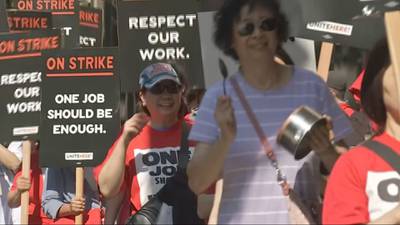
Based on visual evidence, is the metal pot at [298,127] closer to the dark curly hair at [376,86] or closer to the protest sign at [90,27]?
the dark curly hair at [376,86]

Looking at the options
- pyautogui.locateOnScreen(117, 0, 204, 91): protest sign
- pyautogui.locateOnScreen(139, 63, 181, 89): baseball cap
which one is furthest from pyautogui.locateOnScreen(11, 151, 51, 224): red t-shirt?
pyautogui.locateOnScreen(139, 63, 181, 89): baseball cap

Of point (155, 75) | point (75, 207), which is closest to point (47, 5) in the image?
point (75, 207)

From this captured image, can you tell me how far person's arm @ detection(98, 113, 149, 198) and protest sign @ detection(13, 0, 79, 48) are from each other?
2.13 m

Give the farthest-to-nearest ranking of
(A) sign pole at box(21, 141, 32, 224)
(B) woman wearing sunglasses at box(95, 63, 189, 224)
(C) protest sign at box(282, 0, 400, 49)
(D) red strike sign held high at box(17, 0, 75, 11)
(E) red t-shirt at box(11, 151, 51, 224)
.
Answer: (D) red strike sign held high at box(17, 0, 75, 11) → (E) red t-shirt at box(11, 151, 51, 224) → (A) sign pole at box(21, 141, 32, 224) → (B) woman wearing sunglasses at box(95, 63, 189, 224) → (C) protest sign at box(282, 0, 400, 49)

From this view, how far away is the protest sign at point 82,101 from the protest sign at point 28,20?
100cm

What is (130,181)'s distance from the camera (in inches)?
190

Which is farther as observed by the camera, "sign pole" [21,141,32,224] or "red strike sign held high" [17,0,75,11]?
"red strike sign held high" [17,0,75,11]

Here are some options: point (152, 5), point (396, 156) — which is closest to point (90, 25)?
point (152, 5)

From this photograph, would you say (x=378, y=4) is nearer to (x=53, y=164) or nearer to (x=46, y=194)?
(x=53, y=164)

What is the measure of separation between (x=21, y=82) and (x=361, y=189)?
3163 mm

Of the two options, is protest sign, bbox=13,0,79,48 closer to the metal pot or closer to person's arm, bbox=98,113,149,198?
person's arm, bbox=98,113,149,198

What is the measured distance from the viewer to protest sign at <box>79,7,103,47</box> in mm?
7297

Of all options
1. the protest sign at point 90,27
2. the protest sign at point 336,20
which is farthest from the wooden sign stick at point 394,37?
the protest sign at point 90,27

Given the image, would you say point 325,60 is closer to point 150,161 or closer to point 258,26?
point 150,161
